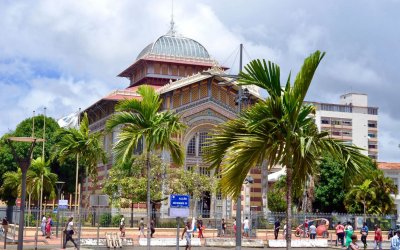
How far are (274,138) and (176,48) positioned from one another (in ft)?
161

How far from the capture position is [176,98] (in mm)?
52156

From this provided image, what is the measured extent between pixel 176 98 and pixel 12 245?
21680mm

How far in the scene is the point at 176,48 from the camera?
60031 millimetres

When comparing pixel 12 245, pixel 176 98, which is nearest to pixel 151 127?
pixel 12 245

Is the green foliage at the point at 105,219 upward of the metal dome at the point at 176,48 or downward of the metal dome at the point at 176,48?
downward

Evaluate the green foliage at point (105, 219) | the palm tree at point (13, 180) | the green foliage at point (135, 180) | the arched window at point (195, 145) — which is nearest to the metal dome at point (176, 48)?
the arched window at point (195, 145)

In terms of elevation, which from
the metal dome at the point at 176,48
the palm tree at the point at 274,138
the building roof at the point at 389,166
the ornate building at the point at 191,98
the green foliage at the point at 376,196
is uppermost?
the metal dome at the point at 176,48

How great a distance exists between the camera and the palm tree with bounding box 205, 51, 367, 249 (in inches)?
453

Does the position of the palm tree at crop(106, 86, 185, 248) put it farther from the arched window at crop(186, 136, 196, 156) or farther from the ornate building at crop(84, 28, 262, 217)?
the arched window at crop(186, 136, 196, 156)

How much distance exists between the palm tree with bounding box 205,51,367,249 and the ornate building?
3604 cm

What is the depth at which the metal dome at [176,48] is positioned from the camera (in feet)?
194

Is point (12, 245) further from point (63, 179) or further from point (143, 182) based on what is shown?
point (63, 179)

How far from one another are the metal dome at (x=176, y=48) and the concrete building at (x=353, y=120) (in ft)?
158

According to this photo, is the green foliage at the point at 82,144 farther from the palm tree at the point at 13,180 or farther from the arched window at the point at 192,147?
the palm tree at the point at 13,180
